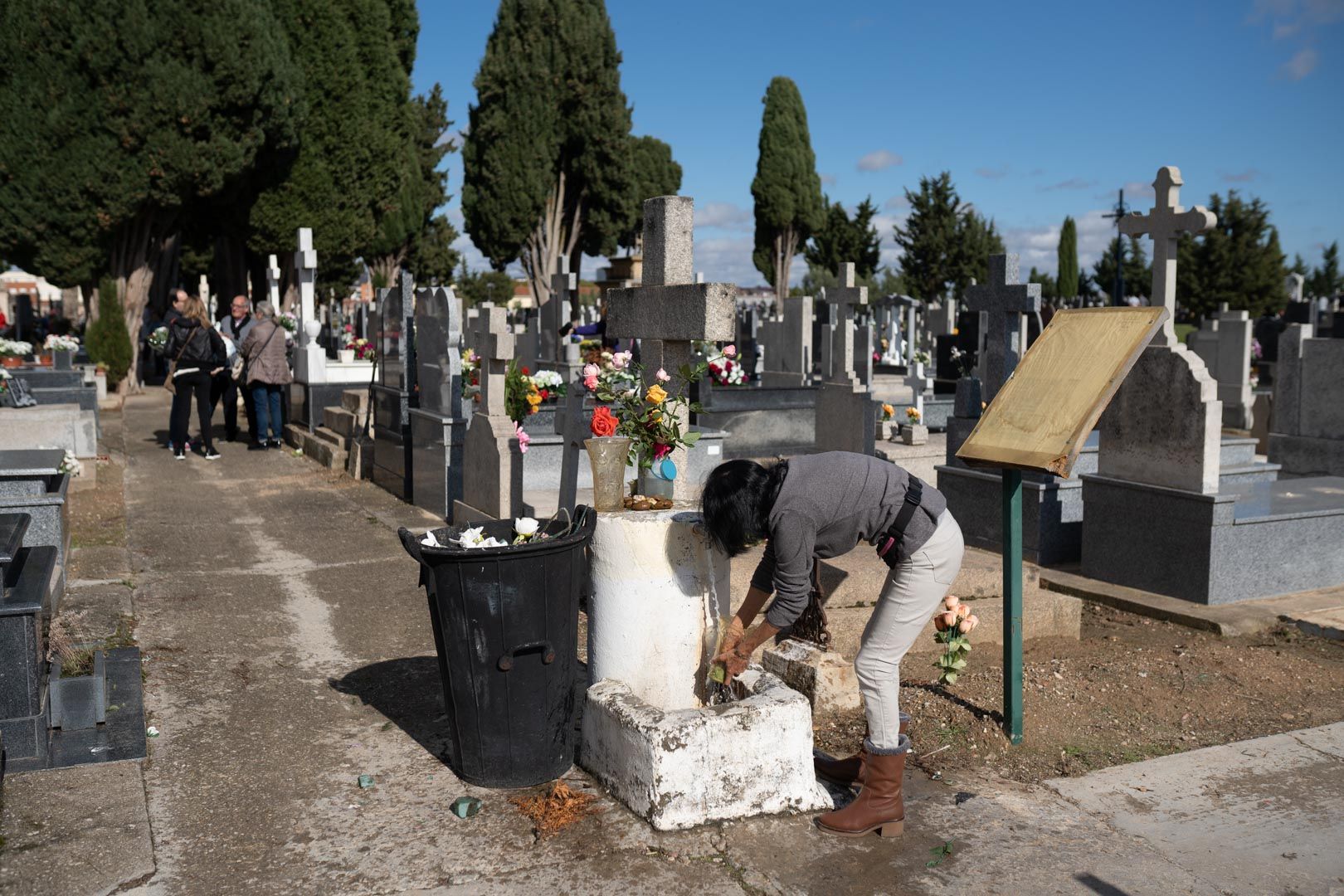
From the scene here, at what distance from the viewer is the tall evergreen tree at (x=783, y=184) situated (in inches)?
1774

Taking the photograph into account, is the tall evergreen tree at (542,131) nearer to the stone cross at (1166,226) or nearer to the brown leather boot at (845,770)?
the stone cross at (1166,226)

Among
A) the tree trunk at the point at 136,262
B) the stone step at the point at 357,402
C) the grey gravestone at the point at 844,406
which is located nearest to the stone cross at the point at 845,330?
the grey gravestone at the point at 844,406

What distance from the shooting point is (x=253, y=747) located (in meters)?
4.54

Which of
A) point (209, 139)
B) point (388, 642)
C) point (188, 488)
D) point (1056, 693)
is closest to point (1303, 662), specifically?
point (1056, 693)

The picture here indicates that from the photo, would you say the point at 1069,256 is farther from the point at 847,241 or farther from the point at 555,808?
the point at 555,808

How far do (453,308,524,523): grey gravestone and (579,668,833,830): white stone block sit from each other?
4357mm

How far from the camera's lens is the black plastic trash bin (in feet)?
13.1

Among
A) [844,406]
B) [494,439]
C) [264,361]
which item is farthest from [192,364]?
[844,406]

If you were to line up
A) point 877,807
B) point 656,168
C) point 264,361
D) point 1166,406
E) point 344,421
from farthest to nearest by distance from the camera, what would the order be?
Answer: point 656,168 → point 264,361 → point 344,421 → point 1166,406 → point 877,807

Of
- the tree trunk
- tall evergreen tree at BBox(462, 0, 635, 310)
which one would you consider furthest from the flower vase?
tall evergreen tree at BBox(462, 0, 635, 310)

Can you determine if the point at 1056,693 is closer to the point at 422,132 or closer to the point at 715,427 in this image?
the point at 715,427

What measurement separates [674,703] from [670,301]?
173 cm

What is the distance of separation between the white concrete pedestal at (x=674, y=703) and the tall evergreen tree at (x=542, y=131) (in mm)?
33369

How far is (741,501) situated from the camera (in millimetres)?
3633
